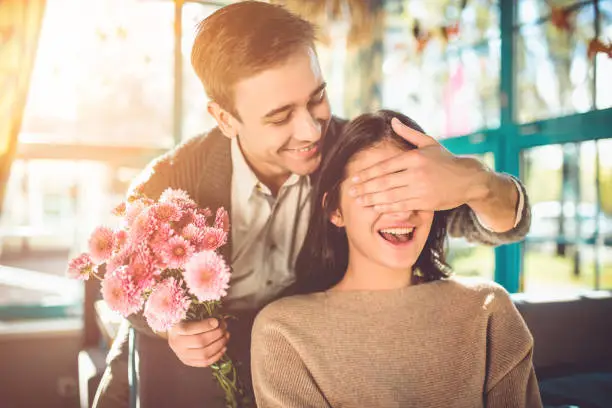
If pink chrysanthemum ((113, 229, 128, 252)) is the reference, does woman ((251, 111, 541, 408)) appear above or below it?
below

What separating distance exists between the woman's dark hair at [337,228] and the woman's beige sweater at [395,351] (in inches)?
5.8

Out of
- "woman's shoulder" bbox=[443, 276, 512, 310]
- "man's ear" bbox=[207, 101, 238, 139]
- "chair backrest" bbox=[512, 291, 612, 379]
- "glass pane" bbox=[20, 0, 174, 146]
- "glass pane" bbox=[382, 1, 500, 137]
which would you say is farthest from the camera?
"glass pane" bbox=[20, 0, 174, 146]

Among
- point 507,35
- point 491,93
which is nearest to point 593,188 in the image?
point 491,93

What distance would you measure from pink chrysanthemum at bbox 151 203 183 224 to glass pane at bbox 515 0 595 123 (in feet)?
5.27

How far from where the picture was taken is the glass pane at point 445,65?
229cm

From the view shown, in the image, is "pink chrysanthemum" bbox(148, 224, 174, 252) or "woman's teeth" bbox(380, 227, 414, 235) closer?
"pink chrysanthemum" bbox(148, 224, 174, 252)

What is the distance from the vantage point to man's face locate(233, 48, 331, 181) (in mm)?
1262

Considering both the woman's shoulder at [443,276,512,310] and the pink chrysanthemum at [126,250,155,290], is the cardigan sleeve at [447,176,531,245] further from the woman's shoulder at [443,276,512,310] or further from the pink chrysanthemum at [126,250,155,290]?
the pink chrysanthemum at [126,250,155,290]

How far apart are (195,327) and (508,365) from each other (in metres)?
0.73

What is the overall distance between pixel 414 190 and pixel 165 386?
0.81 m

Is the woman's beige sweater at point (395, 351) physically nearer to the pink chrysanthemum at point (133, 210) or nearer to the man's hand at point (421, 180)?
the man's hand at point (421, 180)

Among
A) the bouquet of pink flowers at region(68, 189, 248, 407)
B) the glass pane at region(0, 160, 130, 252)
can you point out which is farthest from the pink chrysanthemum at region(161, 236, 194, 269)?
the glass pane at region(0, 160, 130, 252)

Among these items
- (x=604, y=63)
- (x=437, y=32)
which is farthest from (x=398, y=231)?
(x=437, y=32)

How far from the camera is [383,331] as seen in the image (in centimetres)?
118
